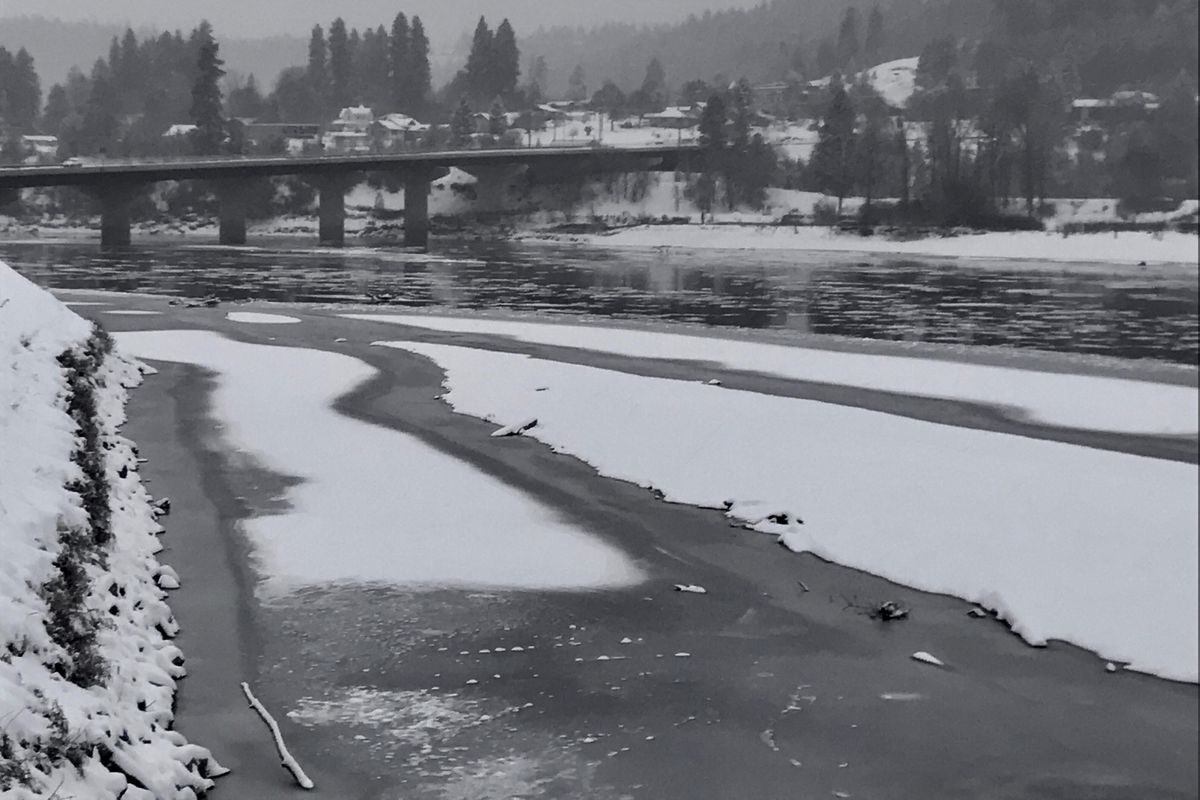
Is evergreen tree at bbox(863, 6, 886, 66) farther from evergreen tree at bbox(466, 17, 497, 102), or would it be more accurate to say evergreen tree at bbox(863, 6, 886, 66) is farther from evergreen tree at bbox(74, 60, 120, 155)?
evergreen tree at bbox(74, 60, 120, 155)

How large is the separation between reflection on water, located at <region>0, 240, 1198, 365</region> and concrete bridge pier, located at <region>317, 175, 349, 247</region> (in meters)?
13.6

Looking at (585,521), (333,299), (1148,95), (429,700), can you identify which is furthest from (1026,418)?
(333,299)

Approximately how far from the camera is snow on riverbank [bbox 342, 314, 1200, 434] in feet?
8.81

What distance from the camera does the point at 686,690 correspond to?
11953mm

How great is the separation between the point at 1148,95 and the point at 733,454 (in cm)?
1971

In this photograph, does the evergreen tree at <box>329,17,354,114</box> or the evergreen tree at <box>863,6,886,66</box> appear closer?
the evergreen tree at <box>863,6,886,66</box>

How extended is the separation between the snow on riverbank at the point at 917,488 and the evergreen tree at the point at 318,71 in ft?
59.5

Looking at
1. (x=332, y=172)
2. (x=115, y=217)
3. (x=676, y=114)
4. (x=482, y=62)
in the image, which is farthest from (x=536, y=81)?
(x=332, y=172)

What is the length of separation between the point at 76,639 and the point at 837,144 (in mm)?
30710

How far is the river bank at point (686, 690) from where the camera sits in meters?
9.66

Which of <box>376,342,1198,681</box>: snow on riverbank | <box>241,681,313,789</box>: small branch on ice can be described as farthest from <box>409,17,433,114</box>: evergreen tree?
<box>241,681,313,789</box>: small branch on ice

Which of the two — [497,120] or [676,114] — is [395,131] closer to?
[497,120]

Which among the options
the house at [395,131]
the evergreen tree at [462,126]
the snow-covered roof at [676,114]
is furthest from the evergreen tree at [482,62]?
the house at [395,131]

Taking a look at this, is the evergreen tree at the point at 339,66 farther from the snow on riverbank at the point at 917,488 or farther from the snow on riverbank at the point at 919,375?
the snow on riverbank at the point at 917,488
